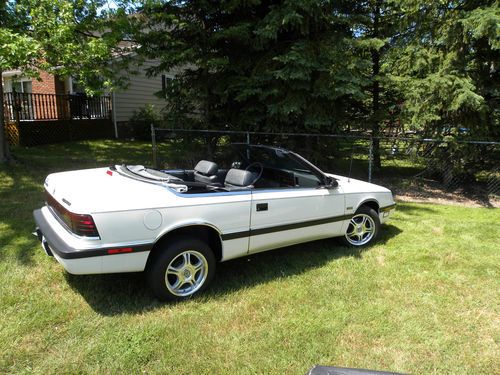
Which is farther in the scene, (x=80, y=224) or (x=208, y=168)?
(x=208, y=168)

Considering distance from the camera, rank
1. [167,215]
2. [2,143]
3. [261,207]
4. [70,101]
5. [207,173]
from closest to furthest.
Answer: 1. [167,215]
2. [261,207]
3. [207,173]
4. [2,143]
5. [70,101]

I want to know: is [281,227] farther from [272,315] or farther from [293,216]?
[272,315]

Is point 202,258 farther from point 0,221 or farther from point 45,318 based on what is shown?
point 0,221

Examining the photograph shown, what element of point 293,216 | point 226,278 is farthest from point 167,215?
point 293,216

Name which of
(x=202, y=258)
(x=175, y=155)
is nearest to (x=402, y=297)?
(x=202, y=258)

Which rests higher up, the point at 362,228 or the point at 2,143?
the point at 2,143

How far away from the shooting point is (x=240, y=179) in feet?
13.3

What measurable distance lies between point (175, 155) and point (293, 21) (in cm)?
480

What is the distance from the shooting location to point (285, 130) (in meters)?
8.77

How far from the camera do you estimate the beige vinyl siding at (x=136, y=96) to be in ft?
57.5

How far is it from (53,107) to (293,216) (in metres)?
13.7

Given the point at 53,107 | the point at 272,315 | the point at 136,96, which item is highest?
the point at 136,96

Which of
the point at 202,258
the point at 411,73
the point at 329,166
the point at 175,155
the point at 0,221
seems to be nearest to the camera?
the point at 202,258

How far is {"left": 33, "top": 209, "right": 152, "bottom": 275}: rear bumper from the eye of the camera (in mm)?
3066
